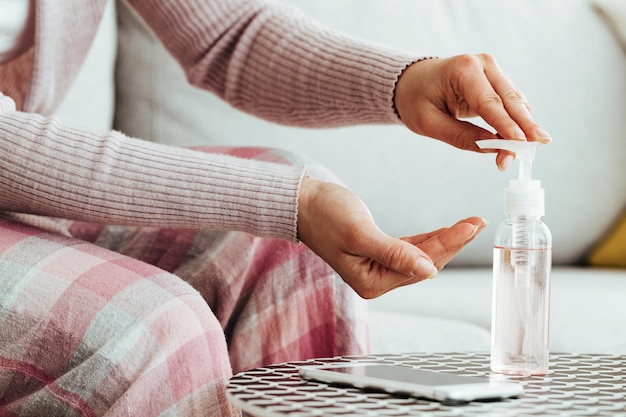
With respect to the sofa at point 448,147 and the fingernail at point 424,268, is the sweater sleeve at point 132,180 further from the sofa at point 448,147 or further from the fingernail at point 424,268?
the sofa at point 448,147

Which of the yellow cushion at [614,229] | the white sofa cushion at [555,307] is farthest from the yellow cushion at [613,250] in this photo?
the white sofa cushion at [555,307]

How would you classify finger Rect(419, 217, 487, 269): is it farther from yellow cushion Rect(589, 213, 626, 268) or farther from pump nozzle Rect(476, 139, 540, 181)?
yellow cushion Rect(589, 213, 626, 268)

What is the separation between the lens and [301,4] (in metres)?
1.60

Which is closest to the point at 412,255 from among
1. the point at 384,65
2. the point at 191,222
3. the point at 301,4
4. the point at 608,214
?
the point at 191,222

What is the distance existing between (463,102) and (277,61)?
0.29 metres

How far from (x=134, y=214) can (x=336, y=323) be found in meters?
0.22

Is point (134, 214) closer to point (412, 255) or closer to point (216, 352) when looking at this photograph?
point (216, 352)

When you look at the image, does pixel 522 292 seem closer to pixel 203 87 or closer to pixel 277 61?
pixel 277 61

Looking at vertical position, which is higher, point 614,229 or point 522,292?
point 614,229

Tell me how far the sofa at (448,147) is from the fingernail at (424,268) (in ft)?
2.50

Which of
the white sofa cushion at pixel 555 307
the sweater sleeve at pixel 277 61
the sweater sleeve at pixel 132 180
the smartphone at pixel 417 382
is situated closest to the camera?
the smartphone at pixel 417 382

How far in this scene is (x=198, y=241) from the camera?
3.13 feet

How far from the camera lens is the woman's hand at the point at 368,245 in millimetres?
653

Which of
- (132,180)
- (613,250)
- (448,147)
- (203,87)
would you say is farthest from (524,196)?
(613,250)
